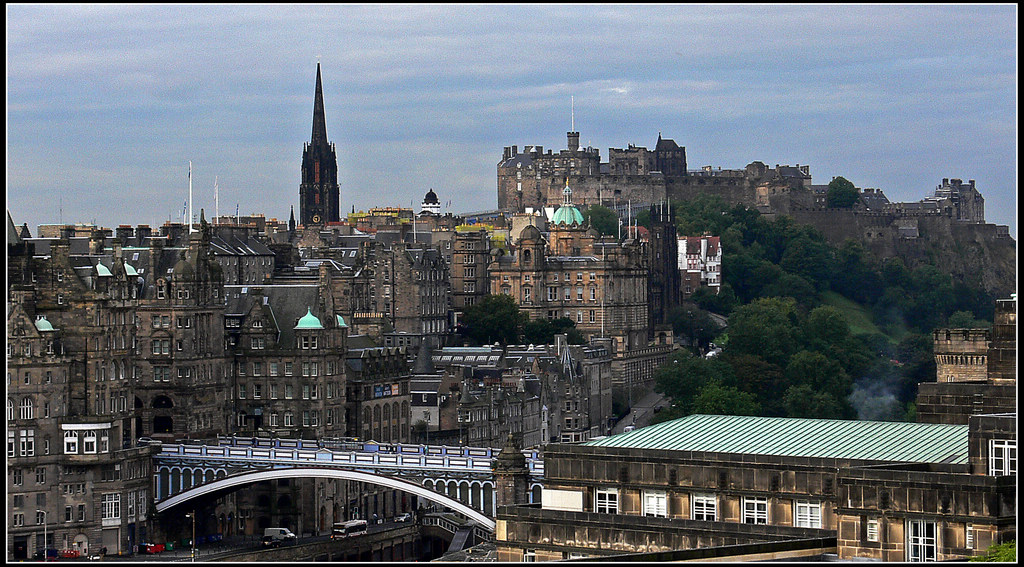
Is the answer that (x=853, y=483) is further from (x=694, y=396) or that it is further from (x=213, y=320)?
(x=694, y=396)

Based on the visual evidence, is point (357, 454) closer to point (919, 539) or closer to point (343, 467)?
point (343, 467)

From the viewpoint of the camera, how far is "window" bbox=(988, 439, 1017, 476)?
61.8 meters

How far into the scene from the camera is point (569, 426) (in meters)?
177

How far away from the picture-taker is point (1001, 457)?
62750 mm

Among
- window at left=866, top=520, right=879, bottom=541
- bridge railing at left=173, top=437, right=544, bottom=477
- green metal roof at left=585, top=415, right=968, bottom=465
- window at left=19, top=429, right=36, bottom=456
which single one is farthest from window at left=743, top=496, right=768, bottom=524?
window at left=19, top=429, right=36, bottom=456

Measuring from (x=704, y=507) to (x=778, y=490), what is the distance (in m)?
2.78

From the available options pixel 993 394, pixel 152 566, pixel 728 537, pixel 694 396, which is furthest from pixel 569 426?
pixel 728 537

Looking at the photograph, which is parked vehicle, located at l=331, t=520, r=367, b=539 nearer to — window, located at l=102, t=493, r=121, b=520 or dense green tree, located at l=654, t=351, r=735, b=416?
window, located at l=102, t=493, r=121, b=520

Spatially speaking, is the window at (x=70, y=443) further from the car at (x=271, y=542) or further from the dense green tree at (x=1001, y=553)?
the dense green tree at (x=1001, y=553)

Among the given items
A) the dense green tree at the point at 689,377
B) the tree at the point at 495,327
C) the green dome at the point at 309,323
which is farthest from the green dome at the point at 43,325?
the tree at the point at 495,327

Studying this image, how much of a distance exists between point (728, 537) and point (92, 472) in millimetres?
65796

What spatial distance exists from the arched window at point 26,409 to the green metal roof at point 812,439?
166ft

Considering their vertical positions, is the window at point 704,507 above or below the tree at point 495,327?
below

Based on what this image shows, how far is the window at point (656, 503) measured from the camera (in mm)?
74312
